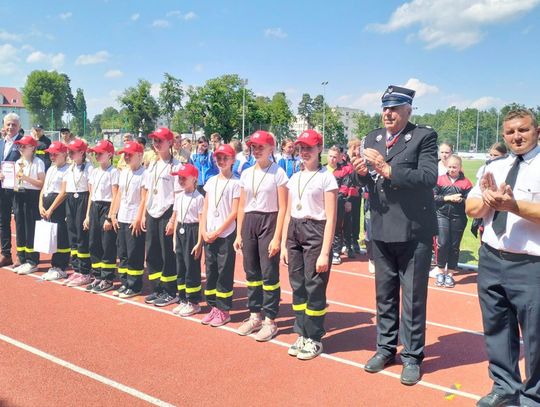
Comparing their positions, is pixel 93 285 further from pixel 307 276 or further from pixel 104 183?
pixel 307 276

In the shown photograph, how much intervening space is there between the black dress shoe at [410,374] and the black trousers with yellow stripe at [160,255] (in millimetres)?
3310

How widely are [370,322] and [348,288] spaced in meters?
1.46

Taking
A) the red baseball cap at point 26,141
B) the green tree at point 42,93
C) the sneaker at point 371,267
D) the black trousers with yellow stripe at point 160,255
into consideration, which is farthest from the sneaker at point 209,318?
the green tree at point 42,93

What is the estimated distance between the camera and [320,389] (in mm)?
3824

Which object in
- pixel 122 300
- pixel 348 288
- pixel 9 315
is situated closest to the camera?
pixel 9 315

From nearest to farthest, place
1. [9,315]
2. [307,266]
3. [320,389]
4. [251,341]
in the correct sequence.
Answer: [320,389]
[307,266]
[251,341]
[9,315]

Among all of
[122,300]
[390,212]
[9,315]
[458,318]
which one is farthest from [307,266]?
[9,315]

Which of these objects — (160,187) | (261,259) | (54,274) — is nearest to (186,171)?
(160,187)

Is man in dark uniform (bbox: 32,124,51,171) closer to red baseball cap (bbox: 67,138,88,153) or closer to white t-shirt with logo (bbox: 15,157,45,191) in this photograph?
white t-shirt with logo (bbox: 15,157,45,191)

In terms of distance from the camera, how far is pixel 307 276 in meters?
4.47

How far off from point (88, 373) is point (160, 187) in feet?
8.41

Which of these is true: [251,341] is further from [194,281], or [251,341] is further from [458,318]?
[458,318]

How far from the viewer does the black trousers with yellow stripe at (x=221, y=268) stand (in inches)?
207

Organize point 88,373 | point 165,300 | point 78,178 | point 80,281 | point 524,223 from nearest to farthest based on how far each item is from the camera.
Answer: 1. point 524,223
2. point 88,373
3. point 165,300
4. point 78,178
5. point 80,281
